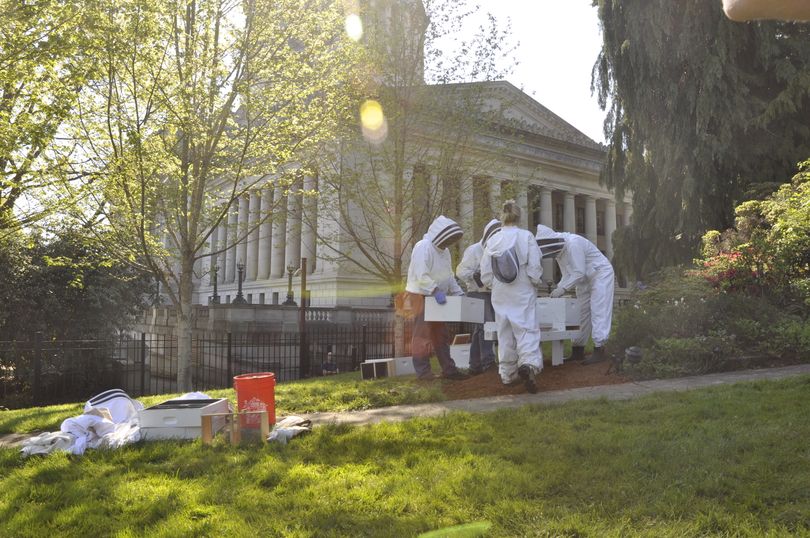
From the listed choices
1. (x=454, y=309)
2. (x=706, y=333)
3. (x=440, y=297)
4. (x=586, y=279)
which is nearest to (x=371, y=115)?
(x=586, y=279)

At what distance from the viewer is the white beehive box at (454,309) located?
7.36 metres

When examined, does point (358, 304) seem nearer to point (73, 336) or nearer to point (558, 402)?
point (73, 336)

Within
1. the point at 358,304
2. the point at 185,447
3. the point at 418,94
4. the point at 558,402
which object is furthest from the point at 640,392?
the point at 358,304

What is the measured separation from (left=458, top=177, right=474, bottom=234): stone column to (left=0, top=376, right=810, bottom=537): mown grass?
10479 millimetres

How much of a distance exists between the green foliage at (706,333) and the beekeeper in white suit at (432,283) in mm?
2467

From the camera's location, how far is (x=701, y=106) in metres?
18.5

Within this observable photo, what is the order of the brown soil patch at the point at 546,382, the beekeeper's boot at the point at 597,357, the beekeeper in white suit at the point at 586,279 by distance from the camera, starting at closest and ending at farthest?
the brown soil patch at the point at 546,382 < the beekeeper in white suit at the point at 586,279 < the beekeeper's boot at the point at 597,357

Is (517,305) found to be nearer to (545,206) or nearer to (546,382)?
(546,382)

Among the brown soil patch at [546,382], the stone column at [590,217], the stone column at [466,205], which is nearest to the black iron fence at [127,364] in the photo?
the stone column at [466,205]

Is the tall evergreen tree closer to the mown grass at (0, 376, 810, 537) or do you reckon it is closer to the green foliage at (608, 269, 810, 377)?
the green foliage at (608, 269, 810, 377)

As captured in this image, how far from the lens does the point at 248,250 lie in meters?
47.9

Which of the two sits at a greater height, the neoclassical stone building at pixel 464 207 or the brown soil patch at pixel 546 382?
the neoclassical stone building at pixel 464 207

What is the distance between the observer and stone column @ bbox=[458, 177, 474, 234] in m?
15.3

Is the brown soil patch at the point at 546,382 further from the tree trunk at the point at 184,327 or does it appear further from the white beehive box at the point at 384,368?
the tree trunk at the point at 184,327
